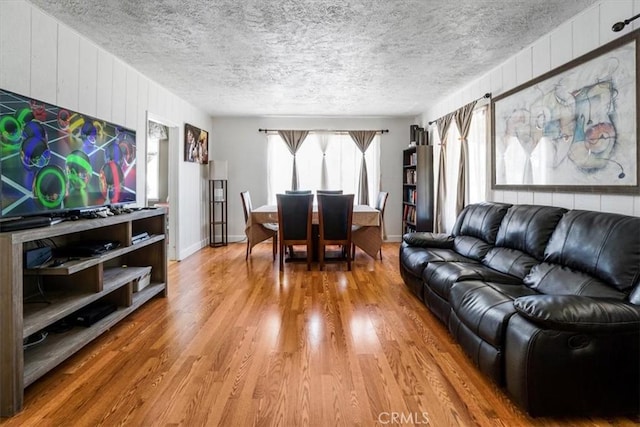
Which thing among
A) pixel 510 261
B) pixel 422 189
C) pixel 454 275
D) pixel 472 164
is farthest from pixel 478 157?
pixel 454 275

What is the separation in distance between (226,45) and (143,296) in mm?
2320

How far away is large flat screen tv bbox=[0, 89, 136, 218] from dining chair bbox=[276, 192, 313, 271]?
174 centimetres

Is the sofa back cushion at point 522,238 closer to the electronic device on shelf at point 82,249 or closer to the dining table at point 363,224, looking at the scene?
the dining table at point 363,224

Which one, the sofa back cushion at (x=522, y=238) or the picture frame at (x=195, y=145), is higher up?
the picture frame at (x=195, y=145)

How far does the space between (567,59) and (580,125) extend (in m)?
0.58

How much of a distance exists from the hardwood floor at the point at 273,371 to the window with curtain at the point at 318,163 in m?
3.56

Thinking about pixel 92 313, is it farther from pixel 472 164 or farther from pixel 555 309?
pixel 472 164

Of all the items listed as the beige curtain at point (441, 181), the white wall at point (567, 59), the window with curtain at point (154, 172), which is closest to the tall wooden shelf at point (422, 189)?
the beige curtain at point (441, 181)

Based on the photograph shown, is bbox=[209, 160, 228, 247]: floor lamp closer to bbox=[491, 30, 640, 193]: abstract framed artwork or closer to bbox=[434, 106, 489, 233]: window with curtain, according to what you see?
bbox=[434, 106, 489, 233]: window with curtain

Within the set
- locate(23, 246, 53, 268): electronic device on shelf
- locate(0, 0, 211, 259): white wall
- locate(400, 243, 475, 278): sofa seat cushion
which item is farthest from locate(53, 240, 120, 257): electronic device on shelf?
locate(400, 243, 475, 278): sofa seat cushion

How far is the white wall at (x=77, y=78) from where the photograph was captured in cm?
225

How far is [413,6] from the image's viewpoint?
247 cm

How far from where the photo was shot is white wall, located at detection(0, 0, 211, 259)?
225cm

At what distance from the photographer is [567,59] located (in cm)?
270
